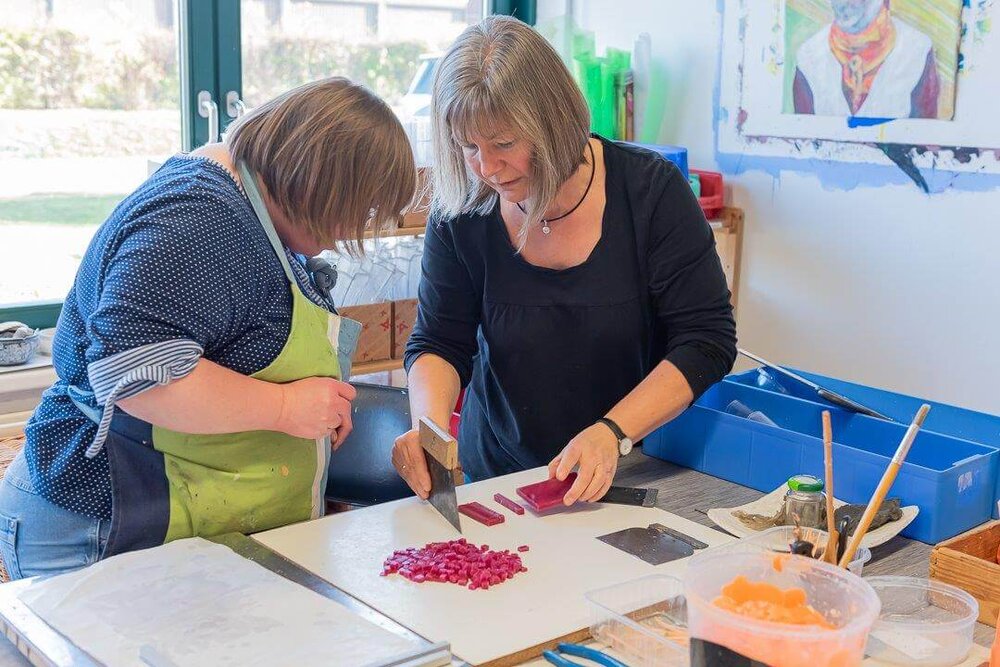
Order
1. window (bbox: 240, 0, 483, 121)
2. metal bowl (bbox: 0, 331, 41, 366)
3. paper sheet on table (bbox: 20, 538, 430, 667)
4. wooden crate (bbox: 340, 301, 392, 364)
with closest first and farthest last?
paper sheet on table (bbox: 20, 538, 430, 667)
metal bowl (bbox: 0, 331, 41, 366)
wooden crate (bbox: 340, 301, 392, 364)
window (bbox: 240, 0, 483, 121)

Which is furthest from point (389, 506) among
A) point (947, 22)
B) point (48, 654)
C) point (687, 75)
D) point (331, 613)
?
point (687, 75)

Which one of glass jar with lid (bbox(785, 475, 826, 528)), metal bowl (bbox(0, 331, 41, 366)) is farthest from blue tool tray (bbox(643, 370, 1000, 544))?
metal bowl (bbox(0, 331, 41, 366))

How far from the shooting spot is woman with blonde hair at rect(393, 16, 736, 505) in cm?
166

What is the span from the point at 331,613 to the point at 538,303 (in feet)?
2.45

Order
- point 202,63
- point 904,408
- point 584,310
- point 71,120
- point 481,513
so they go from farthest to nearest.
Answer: point 202,63, point 71,120, point 904,408, point 584,310, point 481,513

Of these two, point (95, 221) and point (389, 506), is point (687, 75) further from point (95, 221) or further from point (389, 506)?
point (389, 506)

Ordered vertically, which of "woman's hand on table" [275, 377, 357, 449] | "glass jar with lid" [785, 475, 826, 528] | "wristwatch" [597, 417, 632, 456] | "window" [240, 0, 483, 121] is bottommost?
"glass jar with lid" [785, 475, 826, 528]

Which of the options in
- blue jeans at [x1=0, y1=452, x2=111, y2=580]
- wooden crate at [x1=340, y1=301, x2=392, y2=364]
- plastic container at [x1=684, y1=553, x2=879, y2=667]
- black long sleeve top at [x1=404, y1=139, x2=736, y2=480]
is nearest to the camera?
plastic container at [x1=684, y1=553, x2=879, y2=667]

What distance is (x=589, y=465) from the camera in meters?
1.59

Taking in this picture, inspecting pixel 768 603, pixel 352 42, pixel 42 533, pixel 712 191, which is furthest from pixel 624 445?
pixel 352 42

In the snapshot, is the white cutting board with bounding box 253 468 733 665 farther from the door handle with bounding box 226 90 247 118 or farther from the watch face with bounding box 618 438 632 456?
the door handle with bounding box 226 90 247 118

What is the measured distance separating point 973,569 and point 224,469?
97 cm

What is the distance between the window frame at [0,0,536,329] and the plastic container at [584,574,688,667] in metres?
2.16

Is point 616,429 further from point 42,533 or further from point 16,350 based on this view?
point 16,350
